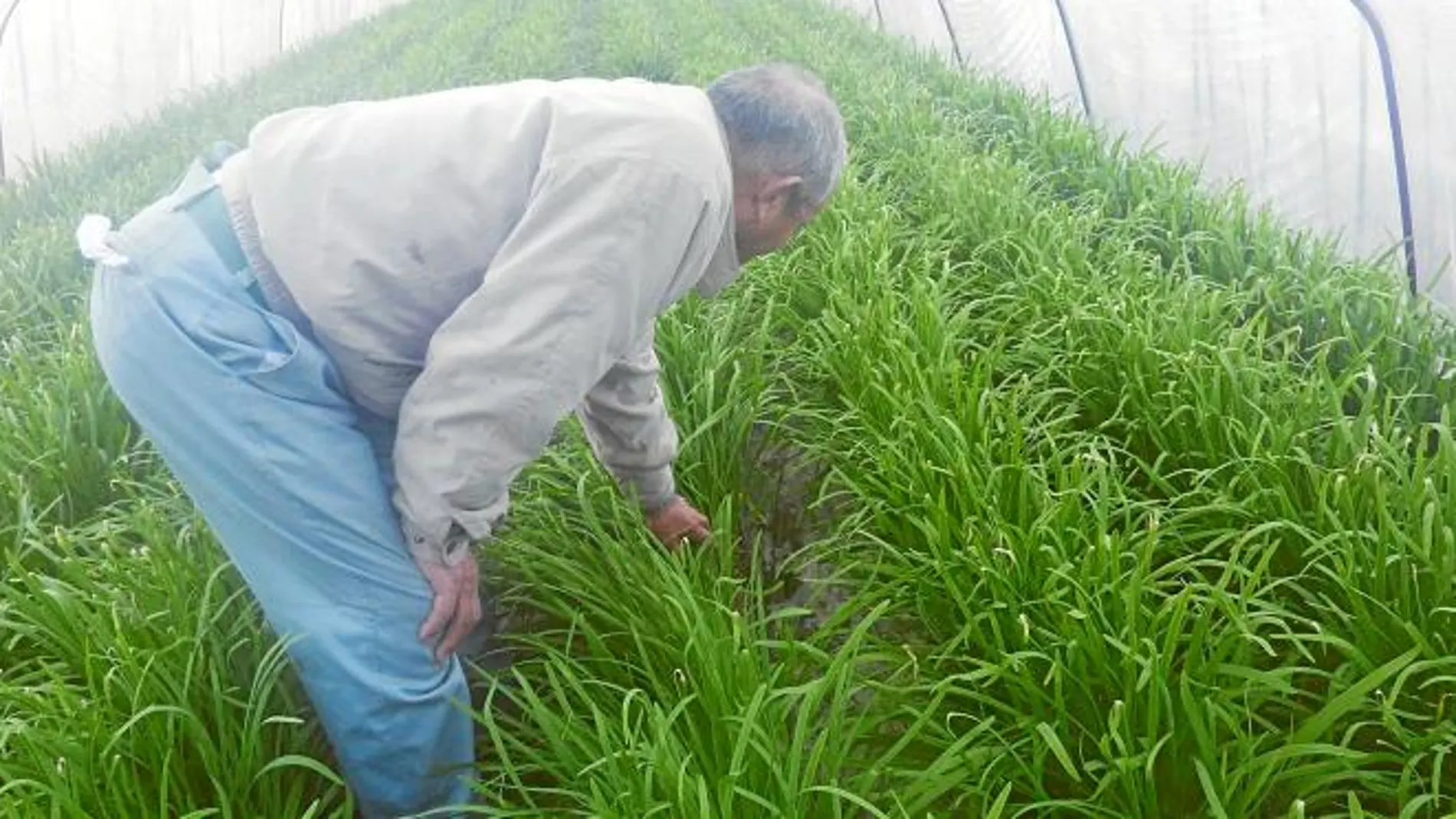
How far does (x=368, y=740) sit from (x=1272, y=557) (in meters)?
1.31

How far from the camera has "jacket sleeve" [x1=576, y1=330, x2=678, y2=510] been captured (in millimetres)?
1846

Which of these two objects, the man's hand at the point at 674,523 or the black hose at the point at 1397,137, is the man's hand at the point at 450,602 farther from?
the black hose at the point at 1397,137

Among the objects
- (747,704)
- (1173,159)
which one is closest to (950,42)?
(1173,159)

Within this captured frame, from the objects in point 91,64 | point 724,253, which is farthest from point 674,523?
point 91,64

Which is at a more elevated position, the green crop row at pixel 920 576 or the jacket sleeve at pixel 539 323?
the jacket sleeve at pixel 539 323

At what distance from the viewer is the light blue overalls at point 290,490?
56.5 inches

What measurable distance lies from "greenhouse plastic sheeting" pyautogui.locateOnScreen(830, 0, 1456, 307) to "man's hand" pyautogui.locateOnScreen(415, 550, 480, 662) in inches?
87.5

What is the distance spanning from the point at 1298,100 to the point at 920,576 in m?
2.73

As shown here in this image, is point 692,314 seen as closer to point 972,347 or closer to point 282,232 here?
point 972,347

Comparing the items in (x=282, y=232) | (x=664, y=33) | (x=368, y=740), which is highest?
(x=282, y=232)

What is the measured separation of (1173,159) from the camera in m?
4.54

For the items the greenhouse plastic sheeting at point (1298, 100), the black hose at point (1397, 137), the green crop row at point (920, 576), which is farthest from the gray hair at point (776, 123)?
the black hose at point (1397, 137)

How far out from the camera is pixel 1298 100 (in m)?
3.67

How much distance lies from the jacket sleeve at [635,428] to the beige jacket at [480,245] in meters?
Answer: 0.26
